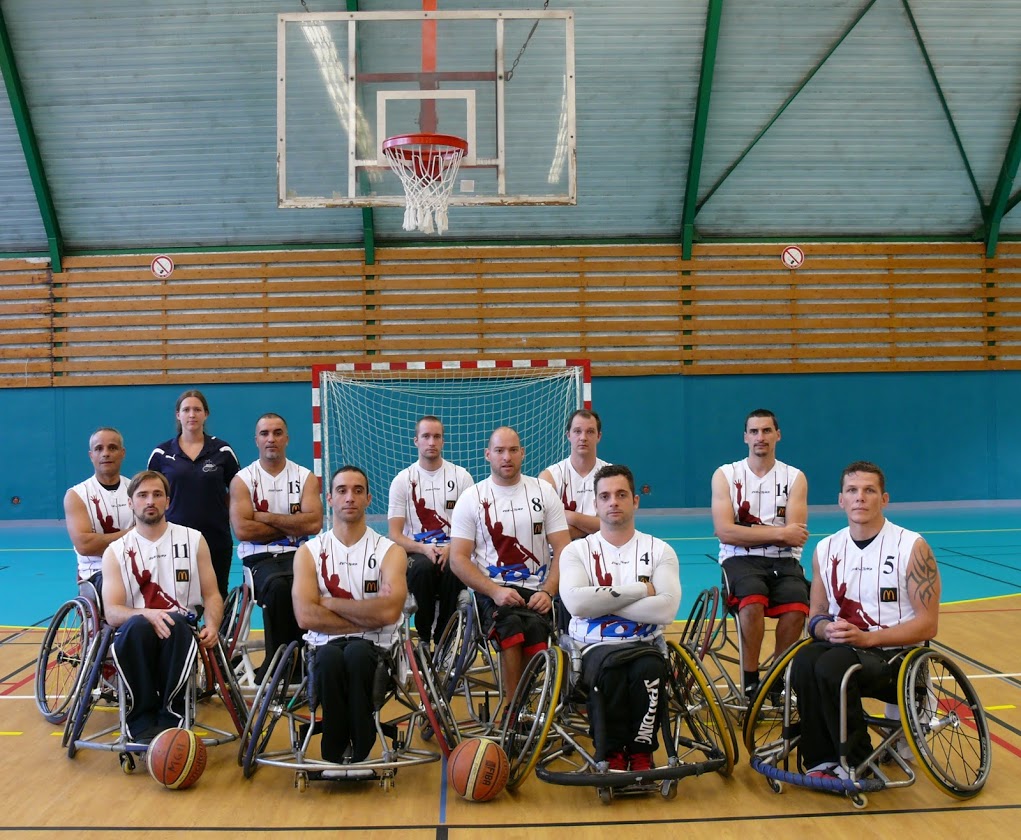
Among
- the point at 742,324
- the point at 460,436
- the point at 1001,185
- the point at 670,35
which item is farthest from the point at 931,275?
the point at 460,436

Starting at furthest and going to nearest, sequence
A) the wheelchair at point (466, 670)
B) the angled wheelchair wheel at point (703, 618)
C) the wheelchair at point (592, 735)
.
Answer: the angled wheelchair wheel at point (703, 618)
the wheelchair at point (466, 670)
the wheelchair at point (592, 735)

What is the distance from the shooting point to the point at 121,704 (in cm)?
444

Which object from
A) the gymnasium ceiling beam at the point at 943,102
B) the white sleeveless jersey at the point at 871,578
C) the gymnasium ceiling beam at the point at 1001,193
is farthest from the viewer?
the gymnasium ceiling beam at the point at 1001,193

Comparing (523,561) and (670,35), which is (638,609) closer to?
(523,561)

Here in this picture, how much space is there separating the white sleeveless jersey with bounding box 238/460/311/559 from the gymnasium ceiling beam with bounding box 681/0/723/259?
7803 millimetres

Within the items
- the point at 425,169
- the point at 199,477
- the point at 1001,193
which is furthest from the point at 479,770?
the point at 1001,193

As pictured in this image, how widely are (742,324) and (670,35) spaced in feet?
12.6

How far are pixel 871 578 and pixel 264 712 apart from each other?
8.77 ft

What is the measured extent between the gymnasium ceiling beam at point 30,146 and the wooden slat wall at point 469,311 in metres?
0.36

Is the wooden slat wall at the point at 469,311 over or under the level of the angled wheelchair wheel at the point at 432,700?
over

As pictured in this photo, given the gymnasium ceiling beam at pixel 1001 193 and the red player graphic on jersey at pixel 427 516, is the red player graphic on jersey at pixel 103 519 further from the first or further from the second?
the gymnasium ceiling beam at pixel 1001 193

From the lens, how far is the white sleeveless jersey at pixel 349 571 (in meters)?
4.53

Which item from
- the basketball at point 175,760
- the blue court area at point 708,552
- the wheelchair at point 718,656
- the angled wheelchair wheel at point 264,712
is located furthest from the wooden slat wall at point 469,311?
the basketball at point 175,760

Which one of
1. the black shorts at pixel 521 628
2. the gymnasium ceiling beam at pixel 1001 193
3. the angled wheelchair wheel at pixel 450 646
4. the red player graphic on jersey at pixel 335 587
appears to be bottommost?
the angled wheelchair wheel at pixel 450 646
